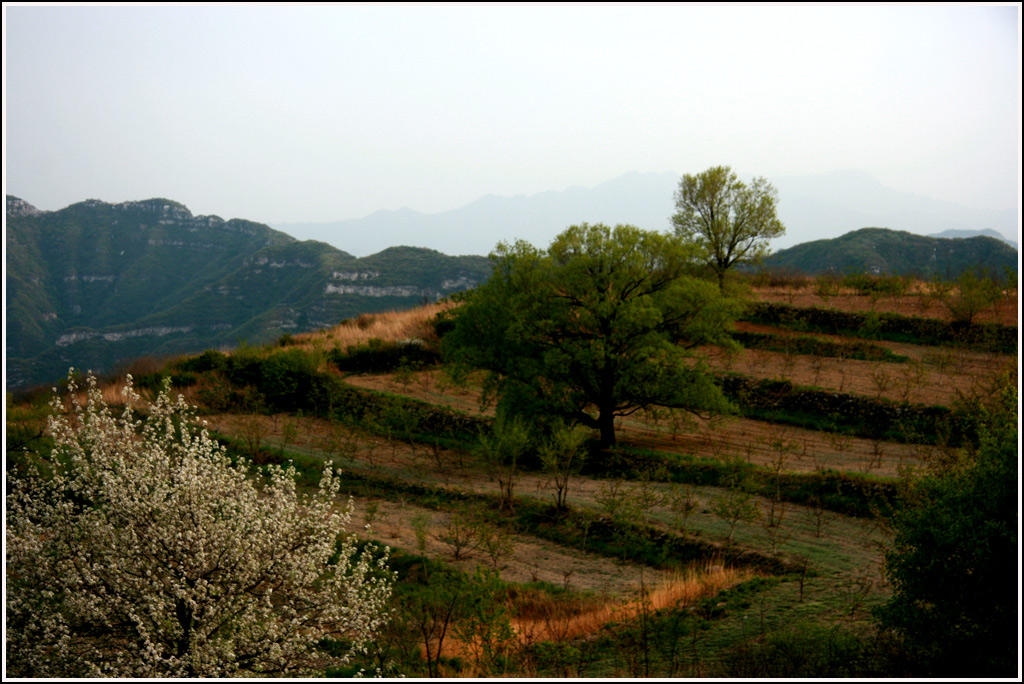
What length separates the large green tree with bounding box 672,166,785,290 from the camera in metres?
35.3

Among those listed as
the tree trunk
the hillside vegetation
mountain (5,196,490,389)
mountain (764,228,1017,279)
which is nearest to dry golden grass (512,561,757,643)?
the hillside vegetation

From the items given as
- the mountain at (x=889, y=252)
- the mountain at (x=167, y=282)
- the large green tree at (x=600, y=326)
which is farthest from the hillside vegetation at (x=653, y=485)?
the mountain at (x=889, y=252)

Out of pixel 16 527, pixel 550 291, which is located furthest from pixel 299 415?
pixel 16 527

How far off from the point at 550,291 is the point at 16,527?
43.7ft

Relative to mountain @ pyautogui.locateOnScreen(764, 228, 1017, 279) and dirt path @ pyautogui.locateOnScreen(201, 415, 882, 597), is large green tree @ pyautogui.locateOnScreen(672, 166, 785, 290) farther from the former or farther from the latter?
mountain @ pyautogui.locateOnScreen(764, 228, 1017, 279)

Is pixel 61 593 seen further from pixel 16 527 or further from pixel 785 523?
pixel 785 523

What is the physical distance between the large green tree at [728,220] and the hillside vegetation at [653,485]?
416 cm

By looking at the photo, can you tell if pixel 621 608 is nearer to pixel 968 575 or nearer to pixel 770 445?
pixel 968 575

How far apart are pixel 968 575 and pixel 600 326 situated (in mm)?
12423

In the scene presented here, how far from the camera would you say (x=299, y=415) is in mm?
22922

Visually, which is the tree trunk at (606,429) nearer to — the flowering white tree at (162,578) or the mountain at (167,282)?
the flowering white tree at (162,578)

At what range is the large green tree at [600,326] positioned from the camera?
1748cm

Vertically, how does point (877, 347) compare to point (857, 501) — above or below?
above

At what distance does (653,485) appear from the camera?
16000 mm
